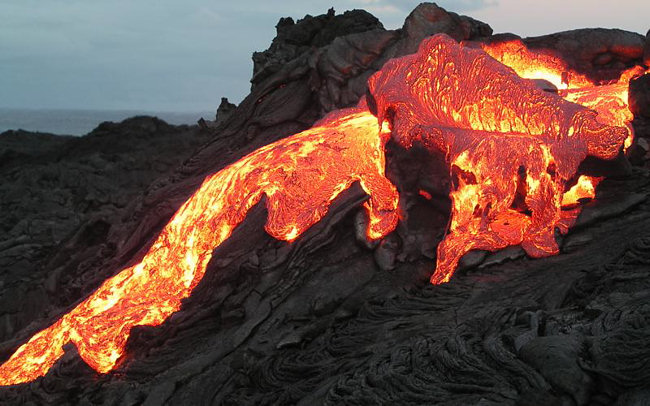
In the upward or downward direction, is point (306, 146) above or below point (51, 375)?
above

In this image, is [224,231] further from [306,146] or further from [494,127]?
[494,127]

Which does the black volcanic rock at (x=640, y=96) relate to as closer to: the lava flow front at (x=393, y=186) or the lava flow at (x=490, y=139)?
the lava flow front at (x=393, y=186)

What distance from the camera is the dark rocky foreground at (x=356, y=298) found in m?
4.72

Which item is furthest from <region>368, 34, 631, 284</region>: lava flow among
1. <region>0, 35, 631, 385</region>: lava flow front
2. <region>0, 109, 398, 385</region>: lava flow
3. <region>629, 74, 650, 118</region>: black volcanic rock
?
<region>629, 74, 650, 118</region>: black volcanic rock

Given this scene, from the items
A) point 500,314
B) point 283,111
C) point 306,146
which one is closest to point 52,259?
point 283,111

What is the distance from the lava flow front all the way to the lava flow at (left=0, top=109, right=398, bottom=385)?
11 millimetres

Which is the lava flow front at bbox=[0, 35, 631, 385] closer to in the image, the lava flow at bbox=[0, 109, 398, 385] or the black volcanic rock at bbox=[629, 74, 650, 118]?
the lava flow at bbox=[0, 109, 398, 385]

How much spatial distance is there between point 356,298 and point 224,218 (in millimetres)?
1571

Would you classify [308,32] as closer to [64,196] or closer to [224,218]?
[224,218]

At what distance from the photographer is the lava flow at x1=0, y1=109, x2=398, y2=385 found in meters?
7.15

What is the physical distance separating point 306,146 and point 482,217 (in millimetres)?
2008

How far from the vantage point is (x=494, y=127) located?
6840 mm

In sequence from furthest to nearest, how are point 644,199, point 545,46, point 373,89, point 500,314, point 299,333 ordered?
1. point 545,46
2. point 373,89
3. point 644,199
4. point 299,333
5. point 500,314

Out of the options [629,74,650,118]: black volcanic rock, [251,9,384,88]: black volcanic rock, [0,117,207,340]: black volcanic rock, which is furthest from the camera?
[251,9,384,88]: black volcanic rock
